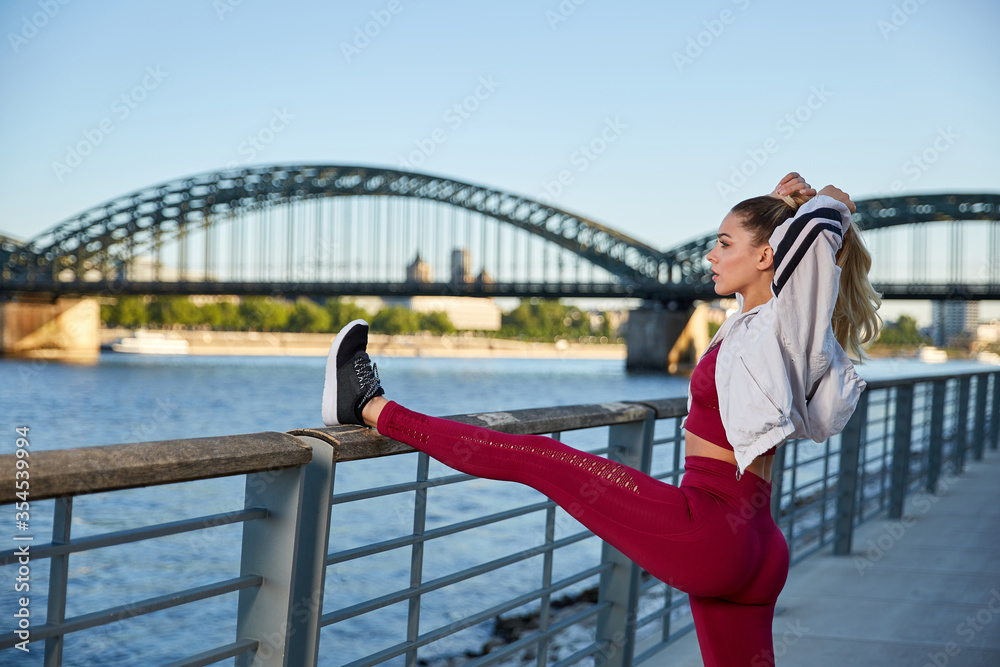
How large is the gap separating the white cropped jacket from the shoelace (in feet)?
2.36

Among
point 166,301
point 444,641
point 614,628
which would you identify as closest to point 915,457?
point 444,641

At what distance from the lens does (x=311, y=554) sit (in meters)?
1.59

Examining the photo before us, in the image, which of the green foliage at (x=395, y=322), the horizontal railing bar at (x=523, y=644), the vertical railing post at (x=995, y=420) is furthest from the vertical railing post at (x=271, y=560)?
the green foliage at (x=395, y=322)

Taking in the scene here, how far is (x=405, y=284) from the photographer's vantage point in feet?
151

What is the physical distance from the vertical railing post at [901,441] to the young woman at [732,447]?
3822 mm

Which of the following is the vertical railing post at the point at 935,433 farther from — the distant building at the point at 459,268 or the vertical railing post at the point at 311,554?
the distant building at the point at 459,268

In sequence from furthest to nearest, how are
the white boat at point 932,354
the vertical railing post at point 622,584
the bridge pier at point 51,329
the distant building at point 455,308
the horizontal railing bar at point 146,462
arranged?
the distant building at point 455,308, the white boat at point 932,354, the bridge pier at point 51,329, the vertical railing post at point 622,584, the horizontal railing bar at point 146,462

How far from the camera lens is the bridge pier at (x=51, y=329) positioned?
53.2 m

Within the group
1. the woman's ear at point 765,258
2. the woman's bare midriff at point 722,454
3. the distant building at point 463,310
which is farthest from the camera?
the distant building at point 463,310

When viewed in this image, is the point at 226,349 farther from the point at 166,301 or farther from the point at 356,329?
the point at 356,329

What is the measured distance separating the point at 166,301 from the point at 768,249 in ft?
285

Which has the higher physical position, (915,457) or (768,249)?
(768,249)

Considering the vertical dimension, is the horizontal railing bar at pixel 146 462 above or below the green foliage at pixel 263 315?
below

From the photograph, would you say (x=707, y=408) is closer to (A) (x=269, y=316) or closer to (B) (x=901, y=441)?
(B) (x=901, y=441)
